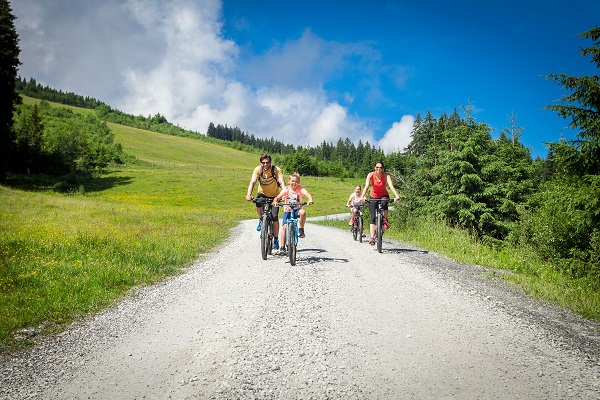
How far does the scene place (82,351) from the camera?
12.7ft

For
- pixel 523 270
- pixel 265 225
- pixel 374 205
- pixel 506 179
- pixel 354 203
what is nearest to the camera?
pixel 523 270

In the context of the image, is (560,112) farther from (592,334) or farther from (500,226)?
(500,226)

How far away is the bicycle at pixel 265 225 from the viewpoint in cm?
905

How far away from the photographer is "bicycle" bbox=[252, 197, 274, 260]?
905cm

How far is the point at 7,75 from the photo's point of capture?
33.5 meters

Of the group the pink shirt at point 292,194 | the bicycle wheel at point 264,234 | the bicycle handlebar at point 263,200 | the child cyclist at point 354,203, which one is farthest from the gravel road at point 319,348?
the child cyclist at point 354,203

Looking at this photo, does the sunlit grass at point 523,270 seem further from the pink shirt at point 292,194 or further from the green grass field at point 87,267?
the pink shirt at point 292,194

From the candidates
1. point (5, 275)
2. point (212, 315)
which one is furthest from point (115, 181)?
point (212, 315)

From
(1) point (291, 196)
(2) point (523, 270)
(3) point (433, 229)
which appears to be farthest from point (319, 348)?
(3) point (433, 229)

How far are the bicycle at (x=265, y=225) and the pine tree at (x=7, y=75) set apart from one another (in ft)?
123

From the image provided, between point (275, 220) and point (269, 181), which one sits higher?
point (269, 181)

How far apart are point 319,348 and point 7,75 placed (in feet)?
149

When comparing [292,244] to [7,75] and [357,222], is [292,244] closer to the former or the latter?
[357,222]

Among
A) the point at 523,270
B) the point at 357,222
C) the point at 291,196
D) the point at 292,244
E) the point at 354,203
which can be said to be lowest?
the point at 523,270
